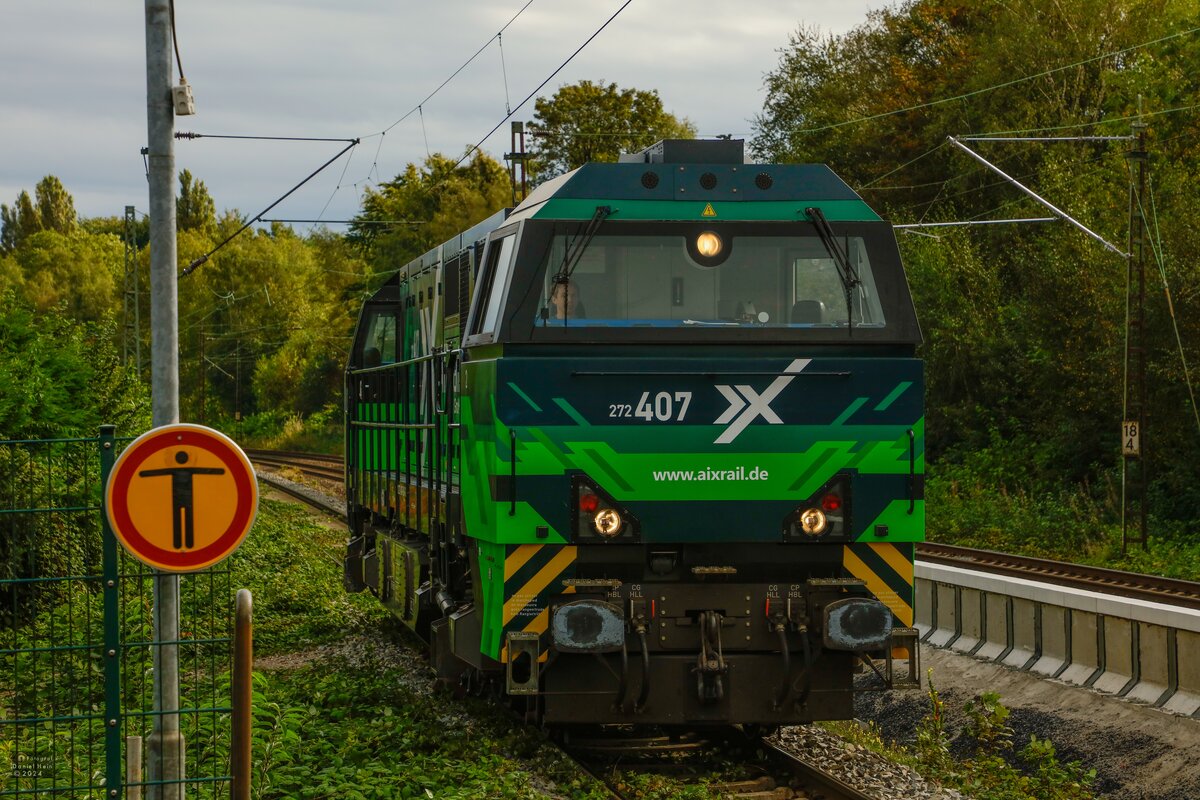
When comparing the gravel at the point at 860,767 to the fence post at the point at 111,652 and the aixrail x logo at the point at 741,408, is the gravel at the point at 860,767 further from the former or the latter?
the fence post at the point at 111,652

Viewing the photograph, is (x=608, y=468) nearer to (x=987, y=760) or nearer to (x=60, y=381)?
(x=987, y=760)

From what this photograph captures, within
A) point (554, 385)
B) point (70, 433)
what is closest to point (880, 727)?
point (554, 385)

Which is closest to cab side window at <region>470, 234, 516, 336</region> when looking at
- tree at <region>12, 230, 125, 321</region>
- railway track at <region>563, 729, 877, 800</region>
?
railway track at <region>563, 729, 877, 800</region>

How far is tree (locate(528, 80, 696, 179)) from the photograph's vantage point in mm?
56688

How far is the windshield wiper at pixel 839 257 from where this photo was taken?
29.2 feet

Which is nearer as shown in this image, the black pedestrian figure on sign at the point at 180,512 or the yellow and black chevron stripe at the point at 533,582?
the black pedestrian figure on sign at the point at 180,512

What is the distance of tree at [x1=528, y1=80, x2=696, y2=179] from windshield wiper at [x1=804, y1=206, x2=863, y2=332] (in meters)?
47.6

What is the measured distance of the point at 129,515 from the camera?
18.5 feet

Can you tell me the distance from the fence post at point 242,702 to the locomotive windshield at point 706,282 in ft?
12.5

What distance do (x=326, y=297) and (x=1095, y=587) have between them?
69.5 m

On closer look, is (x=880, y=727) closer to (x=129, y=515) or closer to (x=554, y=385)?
(x=554, y=385)

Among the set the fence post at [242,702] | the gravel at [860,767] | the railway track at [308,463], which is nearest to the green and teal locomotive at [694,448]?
the gravel at [860,767]

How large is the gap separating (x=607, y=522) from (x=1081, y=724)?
430 centimetres

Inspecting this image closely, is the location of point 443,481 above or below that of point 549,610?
above
